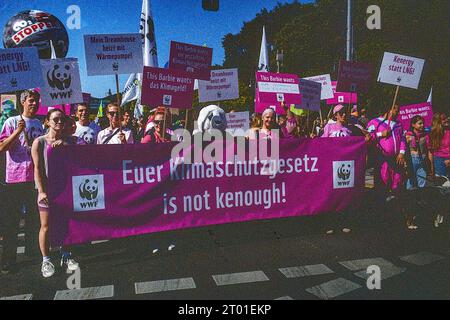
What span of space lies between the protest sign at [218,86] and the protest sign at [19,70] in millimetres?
3892

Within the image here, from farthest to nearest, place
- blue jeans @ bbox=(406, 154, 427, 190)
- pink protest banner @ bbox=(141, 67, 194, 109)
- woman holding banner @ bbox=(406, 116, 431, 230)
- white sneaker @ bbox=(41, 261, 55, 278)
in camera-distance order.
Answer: blue jeans @ bbox=(406, 154, 427, 190) < woman holding banner @ bbox=(406, 116, 431, 230) < pink protest banner @ bbox=(141, 67, 194, 109) < white sneaker @ bbox=(41, 261, 55, 278)

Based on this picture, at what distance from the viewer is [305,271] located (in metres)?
5.25

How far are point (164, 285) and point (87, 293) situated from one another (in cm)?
73

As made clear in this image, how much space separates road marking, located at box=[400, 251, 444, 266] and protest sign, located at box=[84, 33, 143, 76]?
423 cm

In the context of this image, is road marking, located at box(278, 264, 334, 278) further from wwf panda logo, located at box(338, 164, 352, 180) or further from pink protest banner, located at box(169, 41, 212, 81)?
pink protest banner, located at box(169, 41, 212, 81)

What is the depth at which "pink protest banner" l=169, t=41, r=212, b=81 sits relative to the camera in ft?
26.4

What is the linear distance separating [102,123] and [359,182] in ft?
23.7

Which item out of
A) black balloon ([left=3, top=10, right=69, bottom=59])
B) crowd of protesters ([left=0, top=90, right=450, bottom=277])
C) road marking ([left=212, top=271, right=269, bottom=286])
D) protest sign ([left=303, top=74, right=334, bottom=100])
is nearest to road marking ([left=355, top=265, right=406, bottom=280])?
road marking ([left=212, top=271, right=269, bottom=286])

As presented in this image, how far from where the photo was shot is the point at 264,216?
6195mm

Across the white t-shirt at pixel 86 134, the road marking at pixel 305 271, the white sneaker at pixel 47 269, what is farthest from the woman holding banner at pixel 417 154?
the white sneaker at pixel 47 269

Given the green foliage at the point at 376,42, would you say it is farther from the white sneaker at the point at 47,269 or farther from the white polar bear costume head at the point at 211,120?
the white sneaker at the point at 47,269

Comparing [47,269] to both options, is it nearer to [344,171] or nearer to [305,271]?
[305,271]

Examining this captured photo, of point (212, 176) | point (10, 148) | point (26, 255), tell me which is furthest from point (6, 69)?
point (212, 176)
